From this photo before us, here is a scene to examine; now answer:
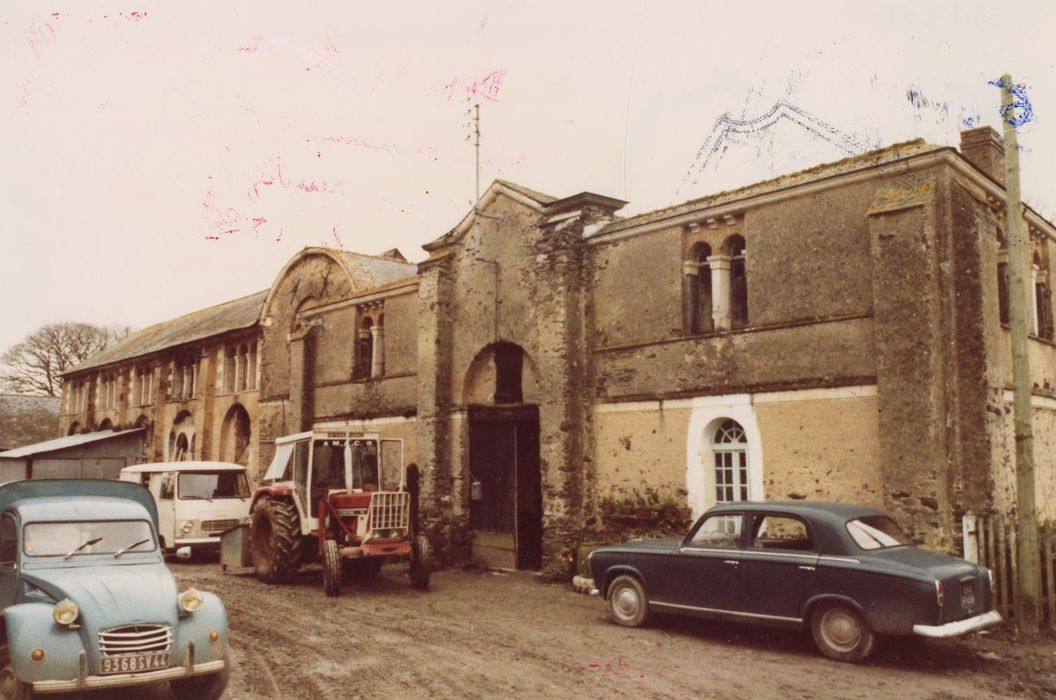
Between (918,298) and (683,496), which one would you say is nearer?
(918,298)

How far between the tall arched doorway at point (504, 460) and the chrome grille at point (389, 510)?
12.3 ft

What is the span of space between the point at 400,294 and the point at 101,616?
45.1 feet

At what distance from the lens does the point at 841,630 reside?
8.41 metres

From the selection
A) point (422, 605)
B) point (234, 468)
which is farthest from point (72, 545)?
point (234, 468)

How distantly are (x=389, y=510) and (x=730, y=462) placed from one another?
5.64 m

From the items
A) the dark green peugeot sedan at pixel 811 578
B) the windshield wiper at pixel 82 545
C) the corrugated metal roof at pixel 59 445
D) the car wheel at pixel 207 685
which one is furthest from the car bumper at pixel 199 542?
the corrugated metal roof at pixel 59 445

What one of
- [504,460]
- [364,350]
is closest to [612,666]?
[504,460]

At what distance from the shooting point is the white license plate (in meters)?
6.19

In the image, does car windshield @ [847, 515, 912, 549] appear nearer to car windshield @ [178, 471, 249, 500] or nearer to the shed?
car windshield @ [178, 471, 249, 500]

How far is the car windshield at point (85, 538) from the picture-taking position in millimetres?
7371

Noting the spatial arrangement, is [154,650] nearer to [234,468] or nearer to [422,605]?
[422,605]

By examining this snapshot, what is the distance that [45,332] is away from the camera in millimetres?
50188

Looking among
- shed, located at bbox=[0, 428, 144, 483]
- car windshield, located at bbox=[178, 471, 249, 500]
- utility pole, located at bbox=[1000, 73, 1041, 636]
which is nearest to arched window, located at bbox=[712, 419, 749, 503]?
utility pole, located at bbox=[1000, 73, 1041, 636]

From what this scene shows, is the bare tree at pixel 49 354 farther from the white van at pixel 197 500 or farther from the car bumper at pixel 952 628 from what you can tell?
the car bumper at pixel 952 628
